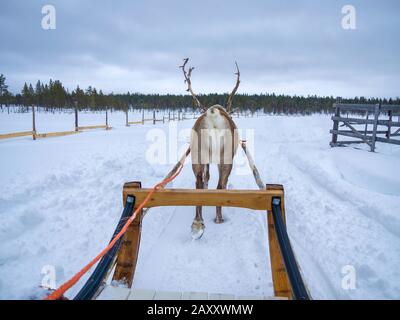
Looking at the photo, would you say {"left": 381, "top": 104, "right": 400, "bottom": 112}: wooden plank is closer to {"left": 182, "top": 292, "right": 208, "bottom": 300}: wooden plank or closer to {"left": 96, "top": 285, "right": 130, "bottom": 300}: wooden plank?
{"left": 182, "top": 292, "right": 208, "bottom": 300}: wooden plank

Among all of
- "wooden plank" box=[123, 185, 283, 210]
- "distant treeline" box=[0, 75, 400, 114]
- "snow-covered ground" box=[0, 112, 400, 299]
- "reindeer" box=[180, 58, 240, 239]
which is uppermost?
"distant treeline" box=[0, 75, 400, 114]

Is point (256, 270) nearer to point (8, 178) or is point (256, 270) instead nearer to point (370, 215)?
point (370, 215)

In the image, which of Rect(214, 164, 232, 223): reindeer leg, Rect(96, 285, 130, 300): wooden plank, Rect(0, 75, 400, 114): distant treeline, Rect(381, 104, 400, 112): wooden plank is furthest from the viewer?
Rect(0, 75, 400, 114): distant treeline

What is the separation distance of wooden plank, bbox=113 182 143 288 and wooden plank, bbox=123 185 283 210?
0.42 ft

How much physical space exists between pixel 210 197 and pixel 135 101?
116 meters

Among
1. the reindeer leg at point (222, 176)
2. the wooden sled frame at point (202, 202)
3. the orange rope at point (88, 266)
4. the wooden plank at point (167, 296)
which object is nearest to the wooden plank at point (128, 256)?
the wooden sled frame at point (202, 202)

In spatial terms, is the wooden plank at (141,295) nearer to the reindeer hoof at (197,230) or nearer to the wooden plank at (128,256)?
the wooden plank at (128,256)

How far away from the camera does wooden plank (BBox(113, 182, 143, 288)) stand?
2375mm

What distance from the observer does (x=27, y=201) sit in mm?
4570

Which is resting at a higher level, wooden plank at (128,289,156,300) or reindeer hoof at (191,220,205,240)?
wooden plank at (128,289,156,300)

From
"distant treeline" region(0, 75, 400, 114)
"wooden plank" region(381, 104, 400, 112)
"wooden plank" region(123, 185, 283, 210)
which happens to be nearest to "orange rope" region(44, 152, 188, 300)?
"wooden plank" region(123, 185, 283, 210)

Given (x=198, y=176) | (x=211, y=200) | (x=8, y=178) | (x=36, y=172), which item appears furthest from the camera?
(x=36, y=172)

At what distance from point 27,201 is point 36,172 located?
1398mm
